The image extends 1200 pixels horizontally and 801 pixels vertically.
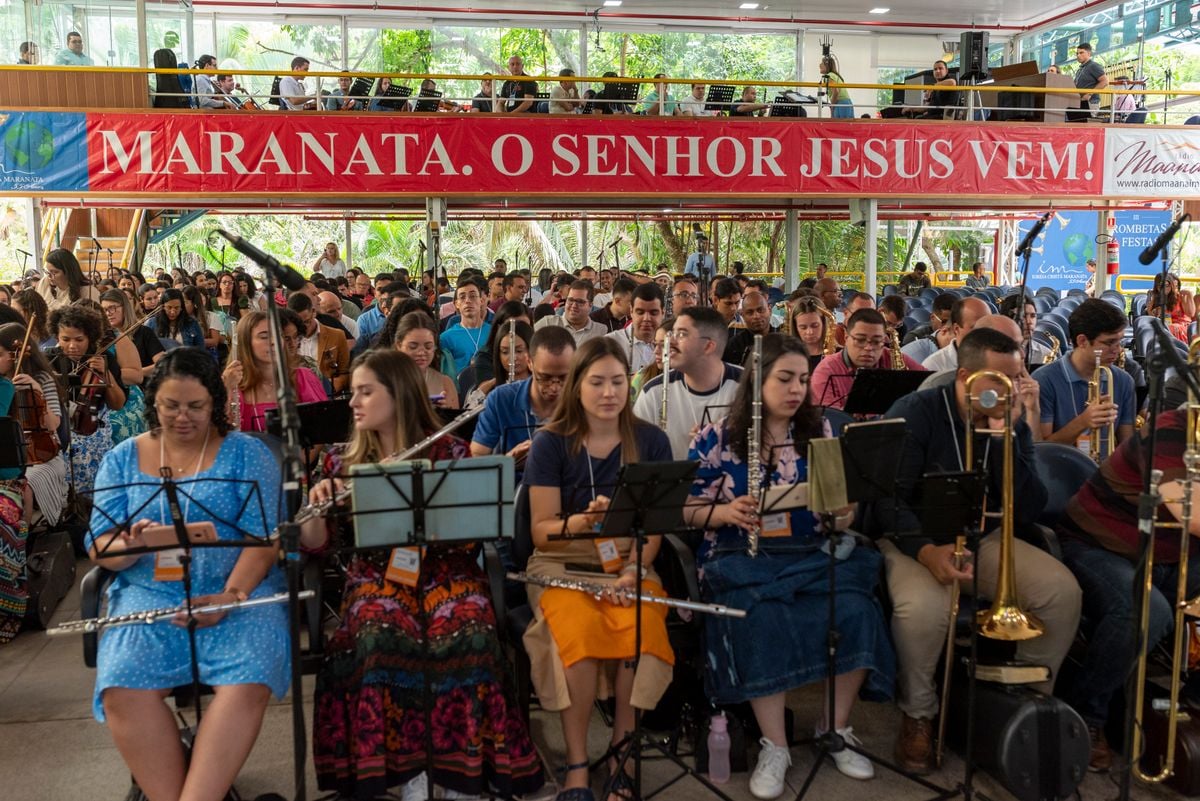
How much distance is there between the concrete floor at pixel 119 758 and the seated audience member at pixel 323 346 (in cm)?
330

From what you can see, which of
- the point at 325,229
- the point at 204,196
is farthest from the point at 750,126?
the point at 325,229

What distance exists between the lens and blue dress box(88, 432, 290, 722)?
140 inches

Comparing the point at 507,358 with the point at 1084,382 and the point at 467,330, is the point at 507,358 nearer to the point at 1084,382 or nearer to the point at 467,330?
the point at 467,330

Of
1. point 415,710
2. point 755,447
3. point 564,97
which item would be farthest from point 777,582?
point 564,97

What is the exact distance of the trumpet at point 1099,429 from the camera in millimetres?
5770

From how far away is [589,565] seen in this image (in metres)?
4.16

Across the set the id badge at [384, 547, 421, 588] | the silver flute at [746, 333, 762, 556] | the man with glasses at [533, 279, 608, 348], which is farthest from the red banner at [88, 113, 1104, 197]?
the id badge at [384, 547, 421, 588]

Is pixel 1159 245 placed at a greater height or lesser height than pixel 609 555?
greater

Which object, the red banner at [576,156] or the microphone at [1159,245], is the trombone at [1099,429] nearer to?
the microphone at [1159,245]

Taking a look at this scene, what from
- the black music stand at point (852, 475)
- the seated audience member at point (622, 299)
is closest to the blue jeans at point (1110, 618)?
the black music stand at point (852, 475)

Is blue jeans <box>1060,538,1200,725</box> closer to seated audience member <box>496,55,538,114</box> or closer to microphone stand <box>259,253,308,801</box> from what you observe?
microphone stand <box>259,253,308,801</box>

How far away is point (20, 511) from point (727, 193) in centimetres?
1125

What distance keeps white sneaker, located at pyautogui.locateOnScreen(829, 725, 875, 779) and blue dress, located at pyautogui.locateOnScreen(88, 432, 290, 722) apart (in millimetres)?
2141

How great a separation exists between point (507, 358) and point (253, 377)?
1.54m
